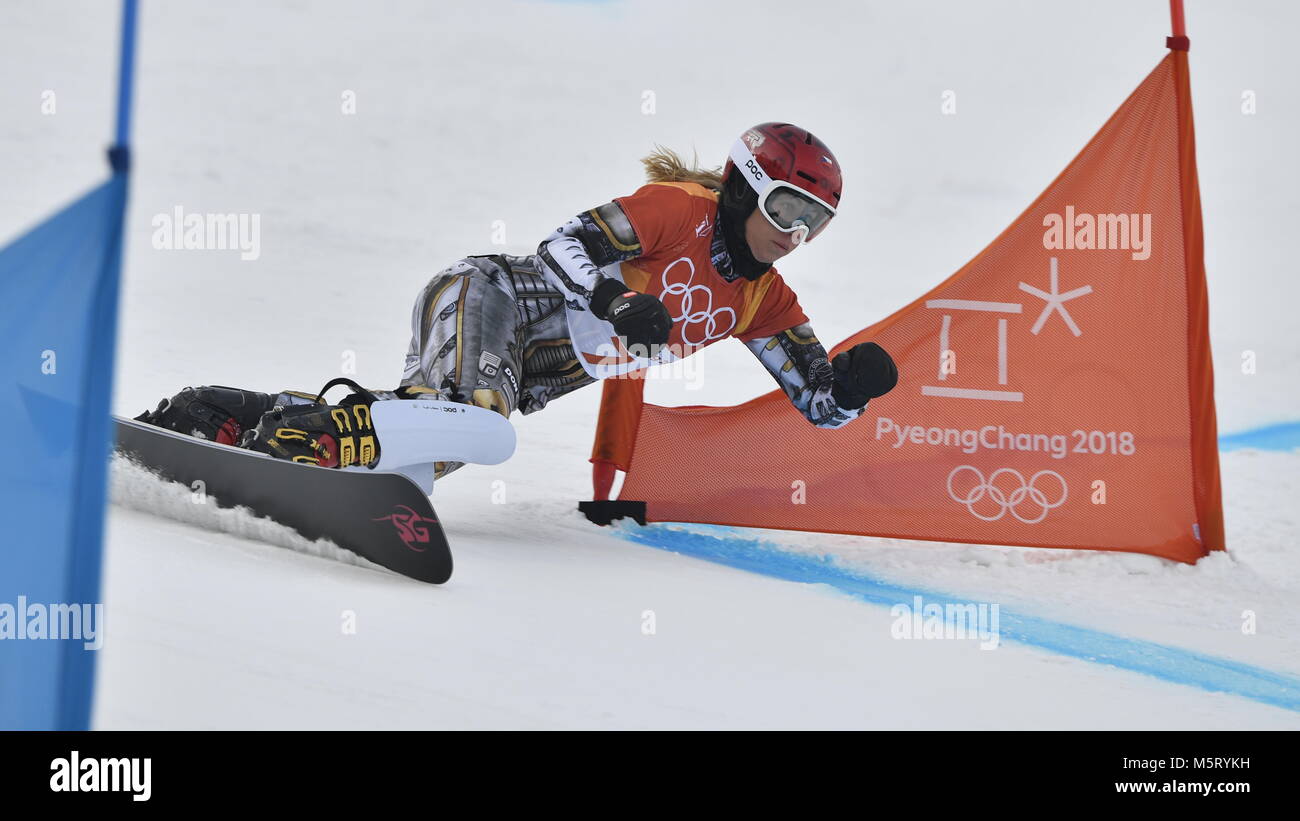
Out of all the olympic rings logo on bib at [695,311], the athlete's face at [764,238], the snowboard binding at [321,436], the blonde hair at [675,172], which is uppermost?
the blonde hair at [675,172]

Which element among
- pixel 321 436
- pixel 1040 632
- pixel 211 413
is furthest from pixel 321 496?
pixel 1040 632

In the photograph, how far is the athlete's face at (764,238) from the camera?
3.28 m

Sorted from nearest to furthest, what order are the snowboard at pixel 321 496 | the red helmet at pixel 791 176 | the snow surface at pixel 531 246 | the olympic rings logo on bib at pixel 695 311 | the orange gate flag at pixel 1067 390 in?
1. the snow surface at pixel 531 246
2. the snowboard at pixel 321 496
3. the red helmet at pixel 791 176
4. the olympic rings logo on bib at pixel 695 311
5. the orange gate flag at pixel 1067 390

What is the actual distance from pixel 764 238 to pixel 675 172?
41 centimetres

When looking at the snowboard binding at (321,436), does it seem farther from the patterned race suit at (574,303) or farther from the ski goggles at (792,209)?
the ski goggles at (792,209)

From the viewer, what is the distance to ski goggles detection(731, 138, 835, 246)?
3207mm

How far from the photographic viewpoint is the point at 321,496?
2740mm

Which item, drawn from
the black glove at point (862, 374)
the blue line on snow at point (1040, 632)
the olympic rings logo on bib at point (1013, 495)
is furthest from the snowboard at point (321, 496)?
the olympic rings logo on bib at point (1013, 495)

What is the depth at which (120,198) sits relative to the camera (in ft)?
5.15

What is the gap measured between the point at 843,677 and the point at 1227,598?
1708 millimetres

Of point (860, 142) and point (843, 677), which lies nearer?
point (843, 677)

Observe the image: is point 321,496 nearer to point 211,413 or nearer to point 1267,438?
point 211,413
